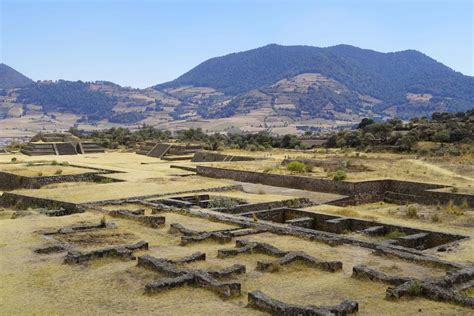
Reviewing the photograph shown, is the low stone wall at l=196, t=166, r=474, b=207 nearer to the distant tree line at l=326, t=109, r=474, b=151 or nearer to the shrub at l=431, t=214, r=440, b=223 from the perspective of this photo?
the shrub at l=431, t=214, r=440, b=223

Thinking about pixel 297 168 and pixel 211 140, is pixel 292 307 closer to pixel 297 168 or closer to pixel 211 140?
pixel 297 168

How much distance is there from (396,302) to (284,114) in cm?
17092

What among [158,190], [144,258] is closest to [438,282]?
[144,258]

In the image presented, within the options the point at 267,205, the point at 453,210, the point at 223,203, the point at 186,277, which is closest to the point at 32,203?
the point at 223,203

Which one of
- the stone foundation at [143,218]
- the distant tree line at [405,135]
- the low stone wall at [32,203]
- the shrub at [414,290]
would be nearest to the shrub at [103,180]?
the low stone wall at [32,203]

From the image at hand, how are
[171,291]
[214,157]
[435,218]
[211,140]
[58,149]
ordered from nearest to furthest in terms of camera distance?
[171,291]
[435,218]
[214,157]
[58,149]
[211,140]

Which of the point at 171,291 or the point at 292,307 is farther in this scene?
the point at 171,291

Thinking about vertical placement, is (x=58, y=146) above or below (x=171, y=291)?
above

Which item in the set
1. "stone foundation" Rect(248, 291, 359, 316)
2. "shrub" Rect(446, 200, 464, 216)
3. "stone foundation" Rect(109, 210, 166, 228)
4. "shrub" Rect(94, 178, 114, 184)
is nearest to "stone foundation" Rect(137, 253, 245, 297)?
"stone foundation" Rect(248, 291, 359, 316)

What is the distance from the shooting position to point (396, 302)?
31.0 feet

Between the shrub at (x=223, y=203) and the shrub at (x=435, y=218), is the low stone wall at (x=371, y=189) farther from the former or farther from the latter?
the shrub at (x=223, y=203)

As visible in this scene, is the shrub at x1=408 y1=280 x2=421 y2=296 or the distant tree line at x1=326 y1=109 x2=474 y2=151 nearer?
the shrub at x1=408 y1=280 x2=421 y2=296

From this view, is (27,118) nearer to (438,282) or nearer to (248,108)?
(248,108)

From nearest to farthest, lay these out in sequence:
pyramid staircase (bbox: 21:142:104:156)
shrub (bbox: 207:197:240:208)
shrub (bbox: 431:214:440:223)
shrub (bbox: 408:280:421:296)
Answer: shrub (bbox: 408:280:421:296) → shrub (bbox: 431:214:440:223) → shrub (bbox: 207:197:240:208) → pyramid staircase (bbox: 21:142:104:156)
